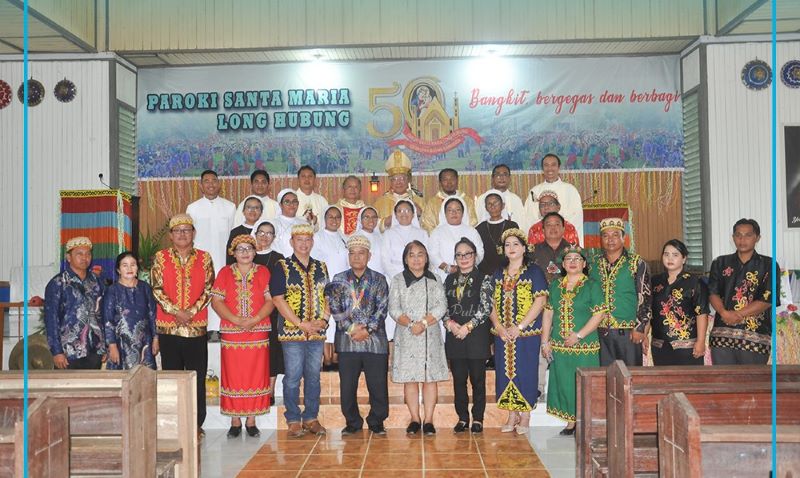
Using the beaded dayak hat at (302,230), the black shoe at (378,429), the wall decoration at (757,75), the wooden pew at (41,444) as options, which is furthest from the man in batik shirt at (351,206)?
the wall decoration at (757,75)

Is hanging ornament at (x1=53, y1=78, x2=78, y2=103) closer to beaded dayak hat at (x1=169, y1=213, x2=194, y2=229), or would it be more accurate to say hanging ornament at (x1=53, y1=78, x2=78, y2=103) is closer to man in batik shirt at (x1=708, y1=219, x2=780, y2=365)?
beaded dayak hat at (x1=169, y1=213, x2=194, y2=229)

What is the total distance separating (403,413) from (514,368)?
0.93 metres

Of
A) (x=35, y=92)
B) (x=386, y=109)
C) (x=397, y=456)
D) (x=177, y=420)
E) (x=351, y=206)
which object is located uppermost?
(x=35, y=92)

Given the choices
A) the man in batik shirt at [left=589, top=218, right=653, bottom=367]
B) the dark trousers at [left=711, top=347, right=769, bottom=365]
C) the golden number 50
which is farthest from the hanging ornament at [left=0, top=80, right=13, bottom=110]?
the dark trousers at [left=711, top=347, right=769, bottom=365]

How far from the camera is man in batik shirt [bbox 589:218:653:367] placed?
4871mm

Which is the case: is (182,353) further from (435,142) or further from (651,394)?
(435,142)

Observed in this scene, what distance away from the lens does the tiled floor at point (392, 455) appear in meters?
4.42

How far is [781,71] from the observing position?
29.6 feet

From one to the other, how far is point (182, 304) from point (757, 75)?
7.23 meters

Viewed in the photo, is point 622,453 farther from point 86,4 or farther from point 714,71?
point 86,4

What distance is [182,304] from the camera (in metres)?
5.07

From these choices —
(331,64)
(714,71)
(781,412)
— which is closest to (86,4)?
(331,64)

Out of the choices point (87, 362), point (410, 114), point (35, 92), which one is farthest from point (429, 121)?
point (87, 362)

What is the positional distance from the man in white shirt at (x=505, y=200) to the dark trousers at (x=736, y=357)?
239 cm
